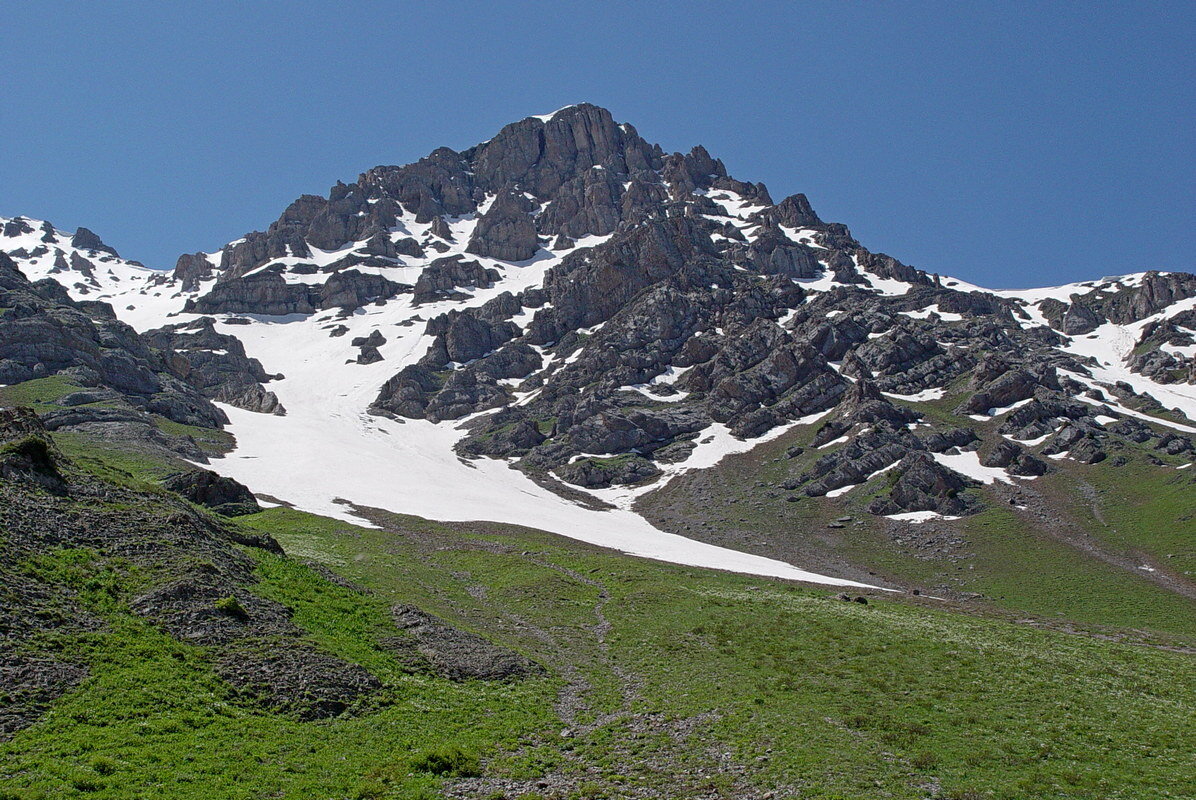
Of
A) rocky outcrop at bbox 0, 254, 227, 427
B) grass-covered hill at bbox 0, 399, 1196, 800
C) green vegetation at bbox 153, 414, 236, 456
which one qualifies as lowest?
grass-covered hill at bbox 0, 399, 1196, 800

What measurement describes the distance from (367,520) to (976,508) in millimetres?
81287

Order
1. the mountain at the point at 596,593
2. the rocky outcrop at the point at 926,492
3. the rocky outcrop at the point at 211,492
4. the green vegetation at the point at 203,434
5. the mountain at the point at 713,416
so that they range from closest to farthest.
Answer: the mountain at the point at 596,593 → the rocky outcrop at the point at 211,492 → the rocky outcrop at the point at 926,492 → the mountain at the point at 713,416 → the green vegetation at the point at 203,434

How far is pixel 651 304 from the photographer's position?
196 meters

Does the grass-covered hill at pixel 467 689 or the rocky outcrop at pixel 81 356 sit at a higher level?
the rocky outcrop at pixel 81 356

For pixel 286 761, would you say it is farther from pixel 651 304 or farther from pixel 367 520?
pixel 651 304

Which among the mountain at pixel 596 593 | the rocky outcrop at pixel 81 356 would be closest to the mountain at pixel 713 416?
the mountain at pixel 596 593

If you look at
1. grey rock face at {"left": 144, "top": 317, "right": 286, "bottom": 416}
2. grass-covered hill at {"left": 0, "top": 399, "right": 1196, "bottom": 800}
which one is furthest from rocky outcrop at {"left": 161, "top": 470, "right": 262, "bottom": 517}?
grey rock face at {"left": 144, "top": 317, "right": 286, "bottom": 416}

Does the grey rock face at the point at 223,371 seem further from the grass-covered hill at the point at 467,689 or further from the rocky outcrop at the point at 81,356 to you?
the grass-covered hill at the point at 467,689

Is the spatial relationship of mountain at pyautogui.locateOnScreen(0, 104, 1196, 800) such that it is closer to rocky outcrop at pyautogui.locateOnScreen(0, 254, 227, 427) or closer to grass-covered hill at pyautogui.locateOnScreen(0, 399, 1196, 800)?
grass-covered hill at pyautogui.locateOnScreen(0, 399, 1196, 800)

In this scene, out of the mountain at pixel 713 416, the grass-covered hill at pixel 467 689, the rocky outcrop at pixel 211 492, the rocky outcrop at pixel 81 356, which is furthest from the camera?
the rocky outcrop at pixel 81 356

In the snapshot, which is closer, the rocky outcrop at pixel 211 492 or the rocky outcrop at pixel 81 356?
the rocky outcrop at pixel 211 492

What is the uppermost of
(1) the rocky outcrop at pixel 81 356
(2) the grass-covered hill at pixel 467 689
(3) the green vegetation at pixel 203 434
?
(1) the rocky outcrop at pixel 81 356

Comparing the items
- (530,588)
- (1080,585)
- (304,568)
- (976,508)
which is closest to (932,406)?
(976,508)

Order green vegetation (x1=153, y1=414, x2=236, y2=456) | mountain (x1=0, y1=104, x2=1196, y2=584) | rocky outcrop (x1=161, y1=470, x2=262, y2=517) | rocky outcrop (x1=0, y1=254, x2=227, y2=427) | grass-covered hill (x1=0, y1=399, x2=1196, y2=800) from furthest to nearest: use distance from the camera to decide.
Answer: rocky outcrop (x1=0, y1=254, x2=227, y2=427) < green vegetation (x1=153, y1=414, x2=236, y2=456) < mountain (x1=0, y1=104, x2=1196, y2=584) < rocky outcrop (x1=161, y1=470, x2=262, y2=517) < grass-covered hill (x1=0, y1=399, x2=1196, y2=800)
